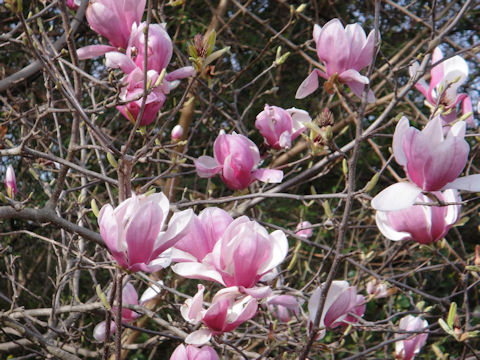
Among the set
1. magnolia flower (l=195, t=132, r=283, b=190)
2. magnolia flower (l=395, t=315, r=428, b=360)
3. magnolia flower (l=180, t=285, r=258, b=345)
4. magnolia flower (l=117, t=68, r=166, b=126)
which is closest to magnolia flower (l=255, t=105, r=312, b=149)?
magnolia flower (l=195, t=132, r=283, b=190)

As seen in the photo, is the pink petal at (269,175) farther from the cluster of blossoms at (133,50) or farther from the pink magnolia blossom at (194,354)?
the pink magnolia blossom at (194,354)

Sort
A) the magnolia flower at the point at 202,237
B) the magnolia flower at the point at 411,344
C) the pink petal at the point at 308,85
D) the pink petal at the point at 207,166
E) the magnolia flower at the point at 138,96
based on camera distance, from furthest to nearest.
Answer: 1. the magnolia flower at the point at 411,344
2. the pink petal at the point at 207,166
3. the pink petal at the point at 308,85
4. the magnolia flower at the point at 138,96
5. the magnolia flower at the point at 202,237

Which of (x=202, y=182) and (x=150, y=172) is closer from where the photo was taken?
(x=150, y=172)

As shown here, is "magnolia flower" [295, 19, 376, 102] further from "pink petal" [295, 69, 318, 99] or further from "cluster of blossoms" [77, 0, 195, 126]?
"cluster of blossoms" [77, 0, 195, 126]

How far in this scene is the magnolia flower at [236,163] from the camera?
3.95 feet

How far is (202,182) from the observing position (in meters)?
3.66

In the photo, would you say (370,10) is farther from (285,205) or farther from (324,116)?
(324,116)

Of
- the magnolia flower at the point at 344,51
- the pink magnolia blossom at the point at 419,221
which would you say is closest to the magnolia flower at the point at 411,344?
the pink magnolia blossom at the point at 419,221

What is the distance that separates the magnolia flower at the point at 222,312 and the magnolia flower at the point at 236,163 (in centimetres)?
42

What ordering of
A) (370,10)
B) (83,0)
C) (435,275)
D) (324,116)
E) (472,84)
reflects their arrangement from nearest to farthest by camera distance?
(324,116), (83,0), (472,84), (370,10), (435,275)

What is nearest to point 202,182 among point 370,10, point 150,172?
point 150,172

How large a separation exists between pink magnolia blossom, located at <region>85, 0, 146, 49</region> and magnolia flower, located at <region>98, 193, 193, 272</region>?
456 millimetres

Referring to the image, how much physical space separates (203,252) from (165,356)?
2962mm

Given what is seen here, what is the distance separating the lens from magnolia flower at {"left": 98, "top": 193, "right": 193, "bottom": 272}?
0.76m
